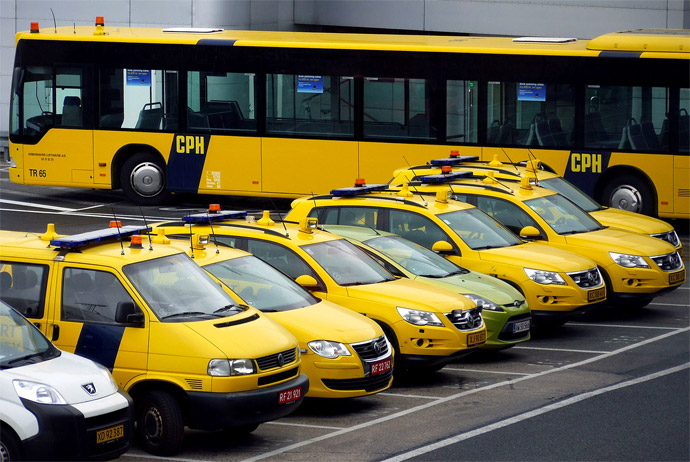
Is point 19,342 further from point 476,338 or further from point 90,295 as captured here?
point 476,338

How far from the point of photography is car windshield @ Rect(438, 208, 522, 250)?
15086 millimetres

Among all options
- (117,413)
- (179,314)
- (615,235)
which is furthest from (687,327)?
(117,413)

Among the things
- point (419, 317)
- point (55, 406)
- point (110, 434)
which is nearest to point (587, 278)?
point (419, 317)

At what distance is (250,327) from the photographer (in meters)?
9.87

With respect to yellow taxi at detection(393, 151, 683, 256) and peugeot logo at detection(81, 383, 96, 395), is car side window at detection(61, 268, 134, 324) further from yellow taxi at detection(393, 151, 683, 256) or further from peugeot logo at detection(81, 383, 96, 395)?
yellow taxi at detection(393, 151, 683, 256)

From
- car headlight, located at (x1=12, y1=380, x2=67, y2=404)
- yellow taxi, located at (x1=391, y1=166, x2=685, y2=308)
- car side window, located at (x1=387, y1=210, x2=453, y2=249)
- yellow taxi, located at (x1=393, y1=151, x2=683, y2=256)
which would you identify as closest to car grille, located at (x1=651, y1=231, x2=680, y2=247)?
yellow taxi, located at (x1=393, y1=151, x2=683, y2=256)

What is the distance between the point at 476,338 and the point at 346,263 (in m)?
1.54

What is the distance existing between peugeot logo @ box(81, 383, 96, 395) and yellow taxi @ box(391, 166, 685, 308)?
773 cm

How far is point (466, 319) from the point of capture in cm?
1211

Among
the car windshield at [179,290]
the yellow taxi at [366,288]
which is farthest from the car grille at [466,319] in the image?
the car windshield at [179,290]

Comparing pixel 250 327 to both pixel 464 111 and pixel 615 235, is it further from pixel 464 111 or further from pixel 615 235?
pixel 464 111

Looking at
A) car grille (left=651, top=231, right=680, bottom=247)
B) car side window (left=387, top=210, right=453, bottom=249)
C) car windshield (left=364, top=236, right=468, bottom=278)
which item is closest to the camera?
car windshield (left=364, top=236, right=468, bottom=278)

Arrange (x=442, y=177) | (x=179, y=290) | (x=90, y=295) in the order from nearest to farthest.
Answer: (x=90, y=295), (x=179, y=290), (x=442, y=177)

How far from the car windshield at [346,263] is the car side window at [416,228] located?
206 centimetres
